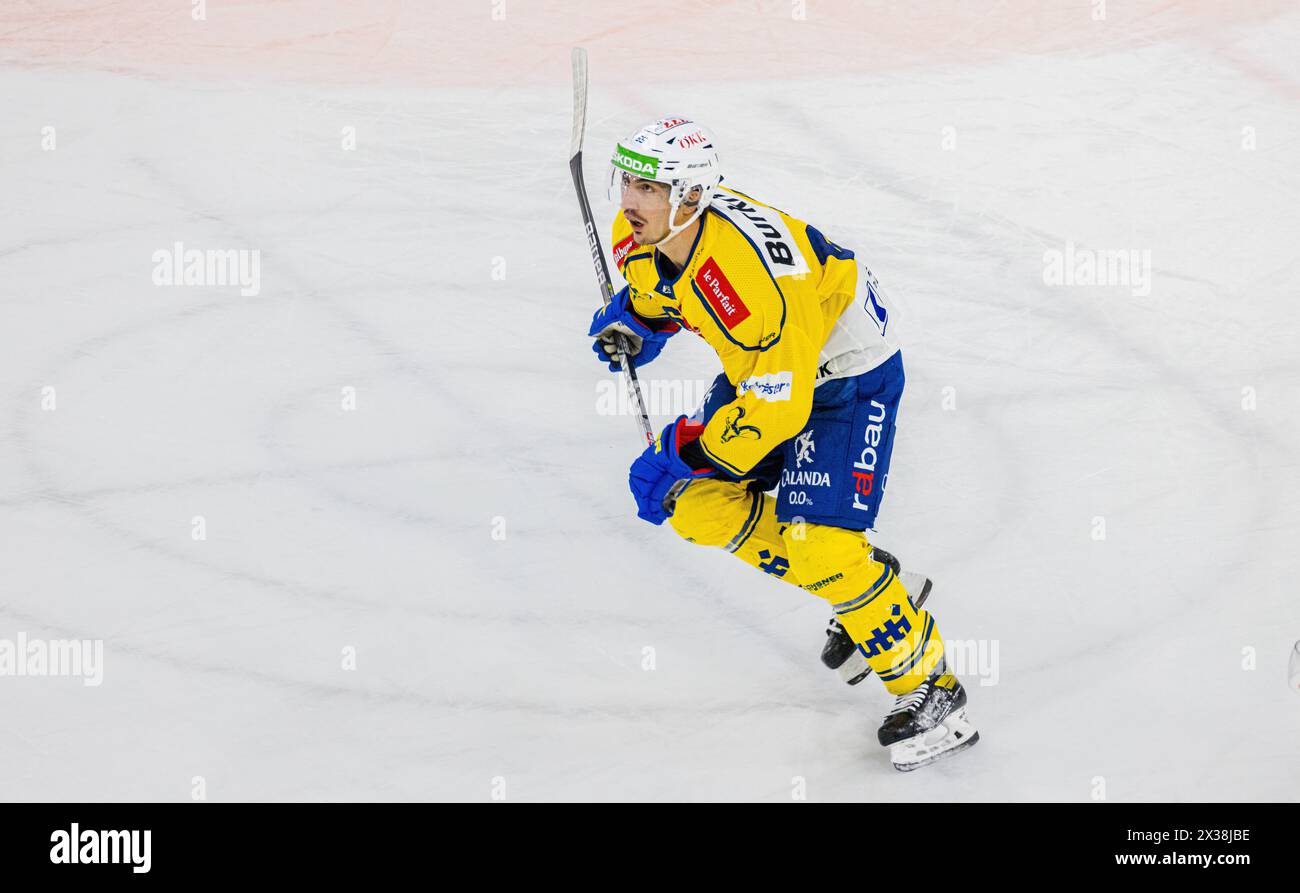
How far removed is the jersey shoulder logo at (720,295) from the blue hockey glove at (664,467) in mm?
325

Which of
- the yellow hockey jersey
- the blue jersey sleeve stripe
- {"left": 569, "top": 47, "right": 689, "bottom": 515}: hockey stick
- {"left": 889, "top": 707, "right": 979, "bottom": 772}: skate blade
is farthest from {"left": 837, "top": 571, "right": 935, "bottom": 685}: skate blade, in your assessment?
the blue jersey sleeve stripe

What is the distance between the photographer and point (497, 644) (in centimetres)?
481

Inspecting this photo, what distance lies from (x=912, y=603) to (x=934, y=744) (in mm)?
440

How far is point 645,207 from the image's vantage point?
13.4ft

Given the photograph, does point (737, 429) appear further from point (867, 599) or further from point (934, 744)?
point (934, 744)

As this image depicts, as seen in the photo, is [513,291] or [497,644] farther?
[513,291]

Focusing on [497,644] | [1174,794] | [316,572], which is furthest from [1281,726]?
[316,572]

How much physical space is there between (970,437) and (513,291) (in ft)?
6.71

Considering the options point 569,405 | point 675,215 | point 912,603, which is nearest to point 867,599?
point 912,603

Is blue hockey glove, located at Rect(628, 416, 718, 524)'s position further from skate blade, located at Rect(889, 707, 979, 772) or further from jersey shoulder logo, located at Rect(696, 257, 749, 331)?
skate blade, located at Rect(889, 707, 979, 772)

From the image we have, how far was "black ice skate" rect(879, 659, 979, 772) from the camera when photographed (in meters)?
4.25

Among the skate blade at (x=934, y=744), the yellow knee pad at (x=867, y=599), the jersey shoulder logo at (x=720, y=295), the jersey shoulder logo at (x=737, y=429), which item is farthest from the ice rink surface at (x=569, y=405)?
the jersey shoulder logo at (x=720, y=295)

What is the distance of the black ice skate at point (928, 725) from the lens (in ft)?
14.0
